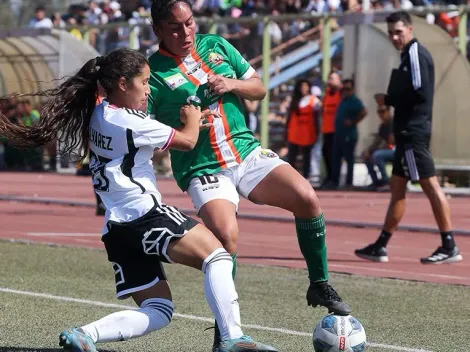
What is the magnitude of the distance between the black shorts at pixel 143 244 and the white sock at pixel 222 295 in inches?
7.9

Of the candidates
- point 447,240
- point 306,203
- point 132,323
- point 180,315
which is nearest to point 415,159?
point 447,240

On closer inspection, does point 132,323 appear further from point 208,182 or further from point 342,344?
point 208,182

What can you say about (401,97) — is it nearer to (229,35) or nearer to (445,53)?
(445,53)

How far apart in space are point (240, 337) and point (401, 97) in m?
5.62

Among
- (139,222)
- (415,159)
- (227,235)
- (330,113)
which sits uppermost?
(139,222)

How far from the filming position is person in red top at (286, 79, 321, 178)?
22.0 metres

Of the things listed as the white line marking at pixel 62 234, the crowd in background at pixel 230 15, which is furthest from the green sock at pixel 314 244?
the crowd in background at pixel 230 15

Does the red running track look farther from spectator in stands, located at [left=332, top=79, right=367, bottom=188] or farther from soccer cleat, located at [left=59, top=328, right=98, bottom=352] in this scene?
soccer cleat, located at [left=59, top=328, right=98, bottom=352]

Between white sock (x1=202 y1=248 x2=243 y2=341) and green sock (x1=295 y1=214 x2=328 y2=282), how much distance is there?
144cm

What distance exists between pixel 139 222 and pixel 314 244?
1.71 metres

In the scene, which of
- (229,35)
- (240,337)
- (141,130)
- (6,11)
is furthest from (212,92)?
(6,11)

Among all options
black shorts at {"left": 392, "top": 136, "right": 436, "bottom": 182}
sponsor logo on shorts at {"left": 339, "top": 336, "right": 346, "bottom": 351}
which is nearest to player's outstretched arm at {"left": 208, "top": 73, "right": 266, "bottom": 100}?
sponsor logo on shorts at {"left": 339, "top": 336, "right": 346, "bottom": 351}

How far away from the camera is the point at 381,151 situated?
20.5m

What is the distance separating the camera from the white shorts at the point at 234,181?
21.8ft
